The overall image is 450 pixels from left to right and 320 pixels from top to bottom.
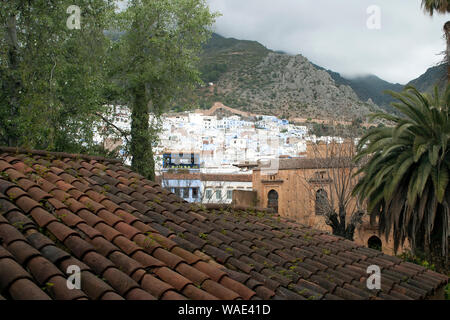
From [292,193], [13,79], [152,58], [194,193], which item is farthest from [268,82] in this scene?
[13,79]

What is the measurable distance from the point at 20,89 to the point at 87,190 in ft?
28.0

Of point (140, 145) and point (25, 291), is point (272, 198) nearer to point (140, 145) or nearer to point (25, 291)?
point (140, 145)

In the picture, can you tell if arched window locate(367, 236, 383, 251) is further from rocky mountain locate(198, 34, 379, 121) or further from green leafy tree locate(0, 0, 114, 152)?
rocky mountain locate(198, 34, 379, 121)

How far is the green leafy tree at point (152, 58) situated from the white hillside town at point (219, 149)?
800 cm

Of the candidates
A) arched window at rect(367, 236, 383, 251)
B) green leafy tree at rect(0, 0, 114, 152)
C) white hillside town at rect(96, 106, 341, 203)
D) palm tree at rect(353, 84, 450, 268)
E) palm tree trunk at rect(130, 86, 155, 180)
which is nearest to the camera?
palm tree at rect(353, 84, 450, 268)

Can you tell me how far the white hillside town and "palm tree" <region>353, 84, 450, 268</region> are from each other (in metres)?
11.7

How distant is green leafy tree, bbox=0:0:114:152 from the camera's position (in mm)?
11469

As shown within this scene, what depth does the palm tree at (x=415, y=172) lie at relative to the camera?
1115 centimetres

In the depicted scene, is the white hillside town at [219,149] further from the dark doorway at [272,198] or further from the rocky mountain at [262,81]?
the dark doorway at [272,198]

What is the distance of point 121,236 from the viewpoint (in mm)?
4117

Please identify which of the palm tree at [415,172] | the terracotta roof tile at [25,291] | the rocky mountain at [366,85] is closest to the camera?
the terracotta roof tile at [25,291]

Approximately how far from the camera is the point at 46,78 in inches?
473

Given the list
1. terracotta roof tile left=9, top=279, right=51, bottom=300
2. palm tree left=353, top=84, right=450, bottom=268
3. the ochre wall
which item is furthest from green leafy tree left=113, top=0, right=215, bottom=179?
the ochre wall

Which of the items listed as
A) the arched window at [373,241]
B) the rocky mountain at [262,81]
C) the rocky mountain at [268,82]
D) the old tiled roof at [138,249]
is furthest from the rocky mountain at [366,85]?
the old tiled roof at [138,249]
